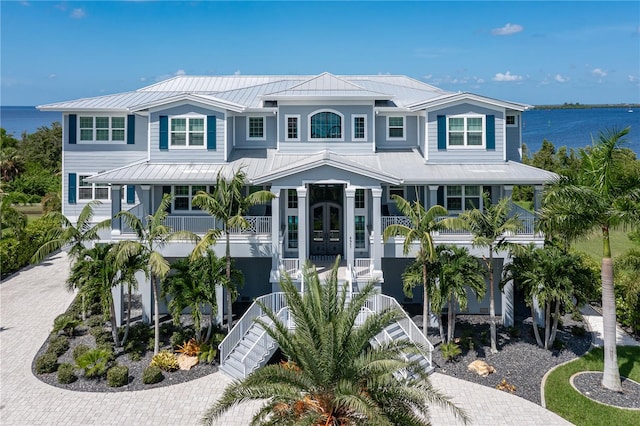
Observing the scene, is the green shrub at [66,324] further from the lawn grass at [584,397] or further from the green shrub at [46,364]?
the lawn grass at [584,397]

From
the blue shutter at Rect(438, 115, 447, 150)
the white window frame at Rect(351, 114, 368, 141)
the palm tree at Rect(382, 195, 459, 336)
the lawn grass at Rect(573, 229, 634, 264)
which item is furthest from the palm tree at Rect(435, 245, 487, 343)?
the lawn grass at Rect(573, 229, 634, 264)

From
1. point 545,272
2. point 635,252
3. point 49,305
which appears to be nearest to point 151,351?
point 49,305

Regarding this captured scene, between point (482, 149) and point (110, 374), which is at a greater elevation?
point (482, 149)

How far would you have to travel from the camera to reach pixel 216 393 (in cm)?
1609

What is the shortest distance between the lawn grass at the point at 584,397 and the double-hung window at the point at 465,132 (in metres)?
10.5

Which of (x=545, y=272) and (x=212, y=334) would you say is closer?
(x=545, y=272)

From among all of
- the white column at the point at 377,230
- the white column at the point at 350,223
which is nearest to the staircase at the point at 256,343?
the white column at the point at 377,230

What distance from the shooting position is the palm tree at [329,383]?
1032 centimetres

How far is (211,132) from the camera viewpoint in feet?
77.3

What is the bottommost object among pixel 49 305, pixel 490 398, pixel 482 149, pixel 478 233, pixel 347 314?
pixel 490 398

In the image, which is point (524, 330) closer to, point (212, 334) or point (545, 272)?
point (545, 272)

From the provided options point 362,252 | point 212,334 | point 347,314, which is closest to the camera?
point 347,314

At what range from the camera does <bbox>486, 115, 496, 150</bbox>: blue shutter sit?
77.4 ft

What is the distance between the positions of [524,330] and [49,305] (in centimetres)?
2224
